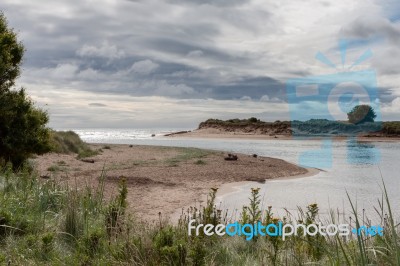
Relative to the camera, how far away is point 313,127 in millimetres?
68000

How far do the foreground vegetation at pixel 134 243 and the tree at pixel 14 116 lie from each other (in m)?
6.97

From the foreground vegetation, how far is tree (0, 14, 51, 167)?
274 inches

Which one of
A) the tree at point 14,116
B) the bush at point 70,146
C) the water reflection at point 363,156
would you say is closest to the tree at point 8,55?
the tree at point 14,116

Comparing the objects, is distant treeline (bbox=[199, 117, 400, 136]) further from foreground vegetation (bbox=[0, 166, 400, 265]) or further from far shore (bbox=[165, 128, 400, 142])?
foreground vegetation (bbox=[0, 166, 400, 265])

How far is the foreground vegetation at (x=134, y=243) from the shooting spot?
16.0 ft

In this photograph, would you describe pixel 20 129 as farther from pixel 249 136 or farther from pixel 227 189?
pixel 249 136

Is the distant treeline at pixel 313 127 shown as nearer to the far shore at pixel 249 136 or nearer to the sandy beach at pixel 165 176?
the far shore at pixel 249 136

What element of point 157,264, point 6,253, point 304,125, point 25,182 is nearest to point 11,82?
point 25,182

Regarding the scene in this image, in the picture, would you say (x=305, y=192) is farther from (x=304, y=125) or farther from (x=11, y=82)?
(x=304, y=125)

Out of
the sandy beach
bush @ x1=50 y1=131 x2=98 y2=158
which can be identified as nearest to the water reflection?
the sandy beach

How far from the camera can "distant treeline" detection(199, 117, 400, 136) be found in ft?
194

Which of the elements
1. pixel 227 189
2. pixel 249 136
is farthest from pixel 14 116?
pixel 249 136

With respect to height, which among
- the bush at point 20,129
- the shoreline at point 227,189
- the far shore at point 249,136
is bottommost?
the shoreline at point 227,189

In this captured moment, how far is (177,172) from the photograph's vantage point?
19.7 meters
